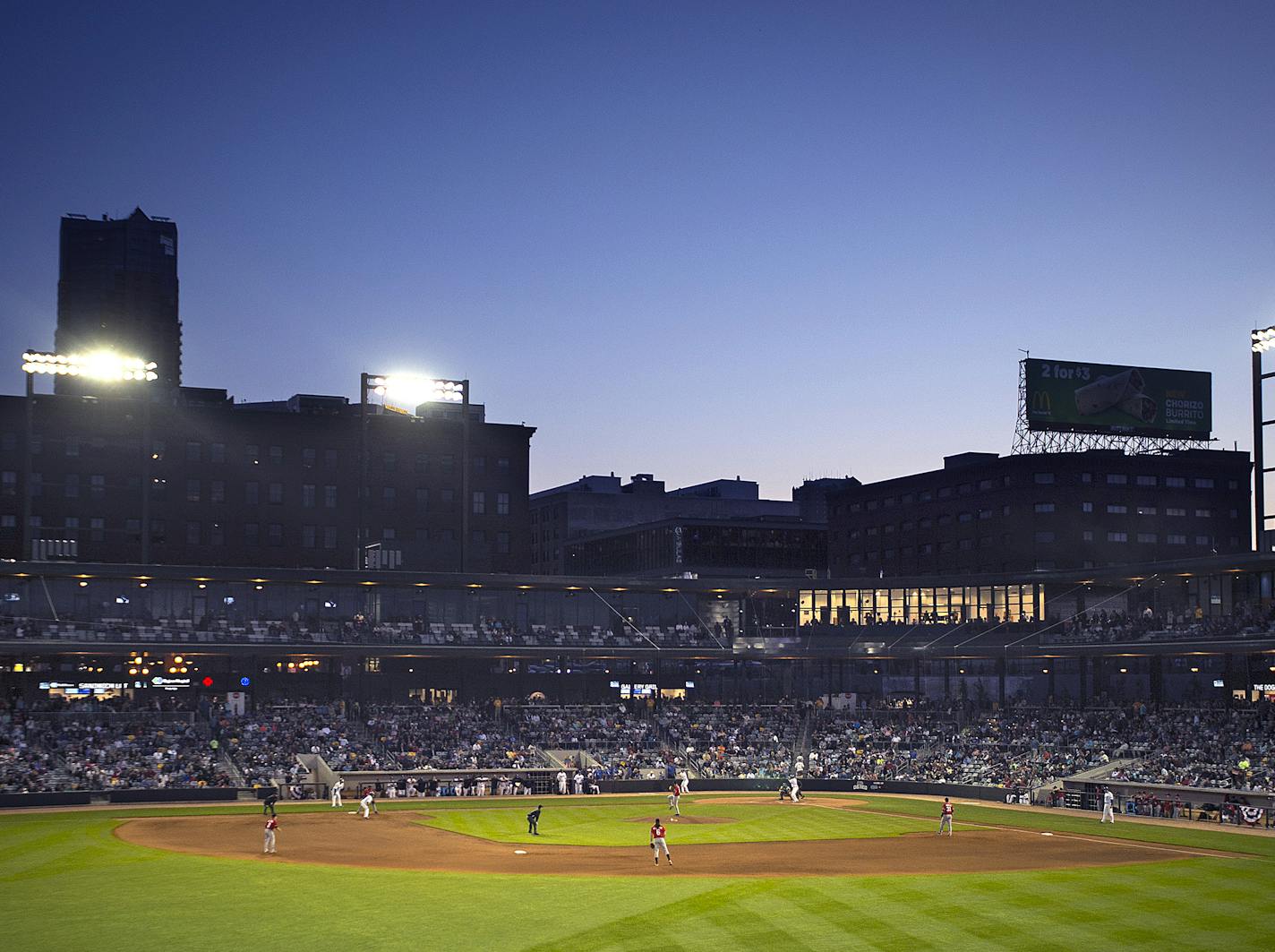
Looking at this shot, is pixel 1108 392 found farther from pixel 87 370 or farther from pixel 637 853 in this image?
pixel 87 370

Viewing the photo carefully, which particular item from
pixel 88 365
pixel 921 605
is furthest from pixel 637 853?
pixel 88 365

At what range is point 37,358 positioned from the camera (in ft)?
286

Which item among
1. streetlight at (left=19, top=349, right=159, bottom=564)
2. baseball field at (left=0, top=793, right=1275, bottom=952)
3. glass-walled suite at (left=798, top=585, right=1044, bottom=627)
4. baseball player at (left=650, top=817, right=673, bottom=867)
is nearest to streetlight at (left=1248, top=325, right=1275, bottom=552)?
glass-walled suite at (left=798, top=585, right=1044, bottom=627)

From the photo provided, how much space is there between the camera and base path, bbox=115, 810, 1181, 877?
45.8 metres

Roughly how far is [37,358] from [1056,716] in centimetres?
7037

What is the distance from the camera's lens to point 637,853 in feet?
165

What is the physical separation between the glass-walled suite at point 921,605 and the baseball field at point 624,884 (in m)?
35.4

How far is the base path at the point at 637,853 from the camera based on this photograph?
45781 mm

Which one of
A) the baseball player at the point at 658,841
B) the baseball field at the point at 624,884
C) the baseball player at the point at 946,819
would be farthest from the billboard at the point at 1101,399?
the baseball player at the point at 658,841

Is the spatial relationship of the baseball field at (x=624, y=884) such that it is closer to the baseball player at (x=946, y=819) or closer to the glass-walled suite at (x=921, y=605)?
the baseball player at (x=946, y=819)

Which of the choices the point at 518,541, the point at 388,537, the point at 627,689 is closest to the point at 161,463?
the point at 388,537

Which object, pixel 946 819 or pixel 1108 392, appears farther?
pixel 1108 392

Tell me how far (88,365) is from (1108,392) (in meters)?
77.0

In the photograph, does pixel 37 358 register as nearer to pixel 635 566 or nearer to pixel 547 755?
pixel 547 755
